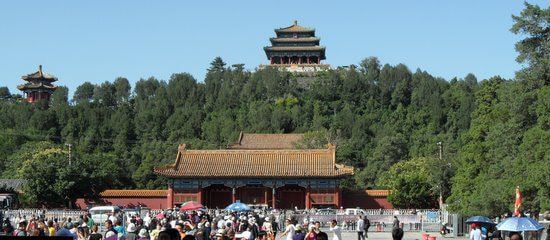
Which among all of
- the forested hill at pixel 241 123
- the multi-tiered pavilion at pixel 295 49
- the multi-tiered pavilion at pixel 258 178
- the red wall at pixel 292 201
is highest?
the multi-tiered pavilion at pixel 295 49

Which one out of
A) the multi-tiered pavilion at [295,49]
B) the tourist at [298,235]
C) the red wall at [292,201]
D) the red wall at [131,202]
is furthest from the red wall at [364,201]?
the multi-tiered pavilion at [295,49]

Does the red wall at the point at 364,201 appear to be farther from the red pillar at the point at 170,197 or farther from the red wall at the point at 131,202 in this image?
the red wall at the point at 131,202

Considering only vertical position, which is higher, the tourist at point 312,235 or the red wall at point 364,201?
the red wall at point 364,201

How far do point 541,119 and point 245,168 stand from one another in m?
27.5

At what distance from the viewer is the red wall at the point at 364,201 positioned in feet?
173

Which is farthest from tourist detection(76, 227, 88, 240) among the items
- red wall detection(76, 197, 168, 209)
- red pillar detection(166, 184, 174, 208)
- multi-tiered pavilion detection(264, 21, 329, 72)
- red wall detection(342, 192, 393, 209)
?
multi-tiered pavilion detection(264, 21, 329, 72)

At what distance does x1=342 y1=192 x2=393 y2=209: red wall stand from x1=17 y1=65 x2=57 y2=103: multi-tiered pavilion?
1971 inches

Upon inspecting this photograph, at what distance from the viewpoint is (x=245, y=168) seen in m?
53.5

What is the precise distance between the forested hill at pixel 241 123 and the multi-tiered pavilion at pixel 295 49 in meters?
3.52

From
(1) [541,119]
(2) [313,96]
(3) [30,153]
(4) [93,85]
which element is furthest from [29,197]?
(4) [93,85]

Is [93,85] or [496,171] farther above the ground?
[93,85]

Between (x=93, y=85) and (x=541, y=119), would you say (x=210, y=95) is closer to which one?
(x=93, y=85)

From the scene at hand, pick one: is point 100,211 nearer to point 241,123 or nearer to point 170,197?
point 170,197

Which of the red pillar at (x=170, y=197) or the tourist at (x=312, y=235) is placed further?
the red pillar at (x=170, y=197)
